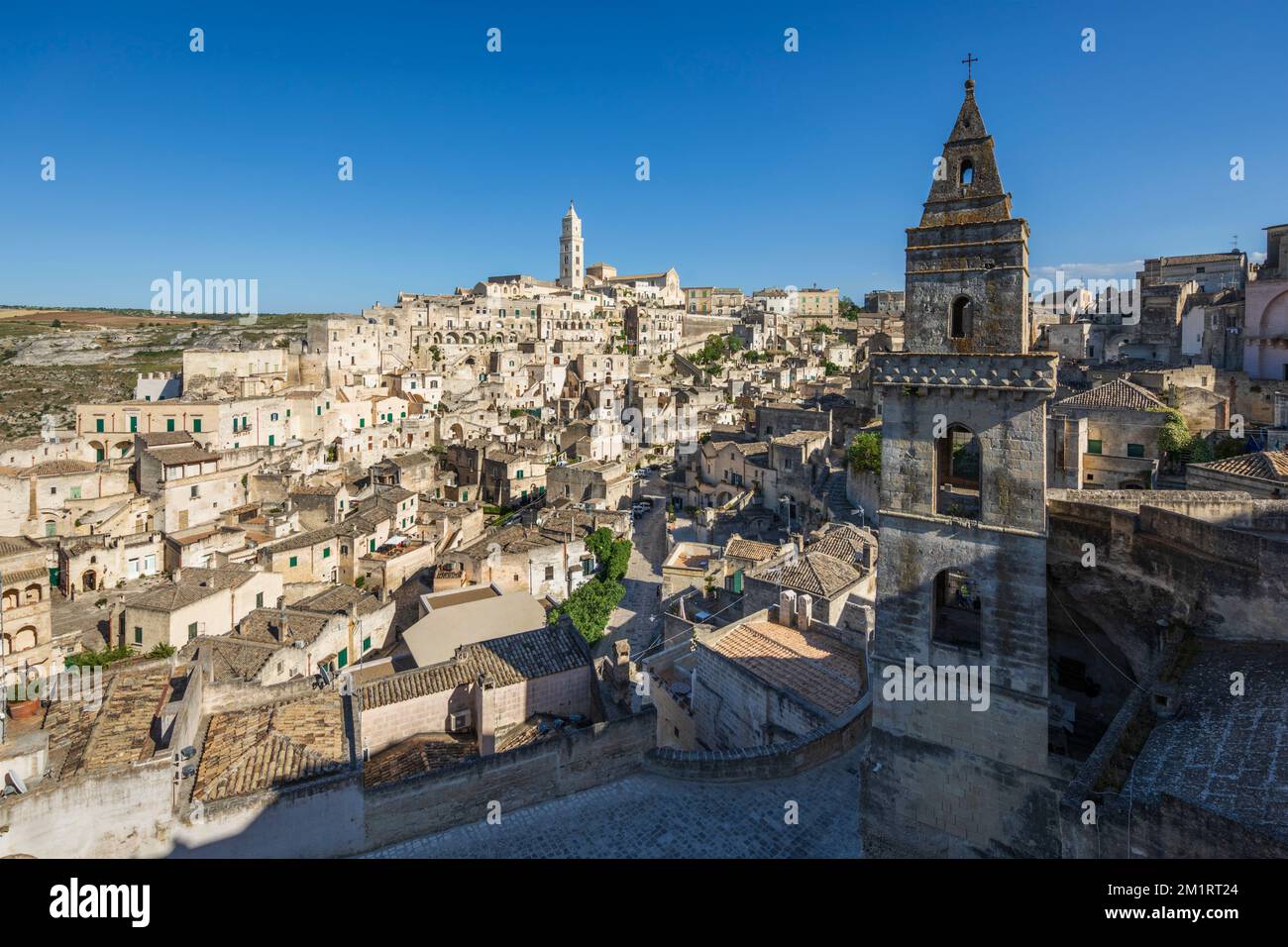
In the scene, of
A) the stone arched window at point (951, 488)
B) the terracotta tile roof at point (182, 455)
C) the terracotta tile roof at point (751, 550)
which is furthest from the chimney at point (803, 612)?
the terracotta tile roof at point (182, 455)

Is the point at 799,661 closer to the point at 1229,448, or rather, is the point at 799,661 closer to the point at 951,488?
the point at 951,488

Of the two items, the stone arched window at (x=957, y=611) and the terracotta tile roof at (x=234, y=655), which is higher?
the stone arched window at (x=957, y=611)

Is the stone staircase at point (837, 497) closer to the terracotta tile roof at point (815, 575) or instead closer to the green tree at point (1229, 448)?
the terracotta tile roof at point (815, 575)

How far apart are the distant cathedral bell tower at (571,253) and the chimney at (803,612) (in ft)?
330

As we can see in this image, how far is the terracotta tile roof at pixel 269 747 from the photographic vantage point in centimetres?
1078

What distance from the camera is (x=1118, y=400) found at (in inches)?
909

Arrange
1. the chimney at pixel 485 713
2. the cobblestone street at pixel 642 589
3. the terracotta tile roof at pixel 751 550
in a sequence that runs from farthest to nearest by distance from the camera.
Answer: the cobblestone street at pixel 642 589 → the terracotta tile roof at pixel 751 550 → the chimney at pixel 485 713

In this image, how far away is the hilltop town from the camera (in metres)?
8.91

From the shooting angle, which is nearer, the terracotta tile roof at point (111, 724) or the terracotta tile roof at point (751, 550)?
the terracotta tile roof at point (111, 724)

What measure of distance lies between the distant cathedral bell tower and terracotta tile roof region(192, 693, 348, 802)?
103485 millimetres

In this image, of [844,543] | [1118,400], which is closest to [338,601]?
[844,543]

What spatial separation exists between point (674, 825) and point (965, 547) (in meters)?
5.73
